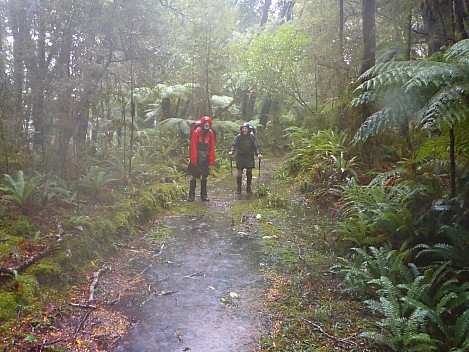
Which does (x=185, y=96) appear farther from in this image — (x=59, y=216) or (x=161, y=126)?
(x=59, y=216)

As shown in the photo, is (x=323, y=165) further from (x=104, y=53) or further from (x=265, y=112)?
(x=265, y=112)

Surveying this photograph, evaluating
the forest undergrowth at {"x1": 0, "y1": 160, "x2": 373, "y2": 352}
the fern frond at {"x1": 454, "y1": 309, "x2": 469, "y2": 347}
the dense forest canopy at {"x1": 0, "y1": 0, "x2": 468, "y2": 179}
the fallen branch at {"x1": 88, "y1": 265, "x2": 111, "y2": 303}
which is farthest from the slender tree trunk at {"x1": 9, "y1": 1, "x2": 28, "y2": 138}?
the fern frond at {"x1": 454, "y1": 309, "x2": 469, "y2": 347}

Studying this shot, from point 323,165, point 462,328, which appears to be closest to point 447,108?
point 462,328

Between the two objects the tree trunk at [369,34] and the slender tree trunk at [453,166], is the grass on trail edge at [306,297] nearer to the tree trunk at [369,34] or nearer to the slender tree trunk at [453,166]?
the slender tree trunk at [453,166]

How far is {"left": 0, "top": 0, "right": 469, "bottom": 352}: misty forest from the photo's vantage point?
4.06m

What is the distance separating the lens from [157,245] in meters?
6.62

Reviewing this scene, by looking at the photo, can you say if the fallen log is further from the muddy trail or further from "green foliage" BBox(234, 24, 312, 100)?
"green foliage" BBox(234, 24, 312, 100)

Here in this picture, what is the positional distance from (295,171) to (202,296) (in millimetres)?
8322

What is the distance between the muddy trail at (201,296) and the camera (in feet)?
A: 12.5

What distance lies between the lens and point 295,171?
12.6 m

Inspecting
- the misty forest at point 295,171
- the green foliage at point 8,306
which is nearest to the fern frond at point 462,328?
the misty forest at point 295,171

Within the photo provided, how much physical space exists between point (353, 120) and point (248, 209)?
3312mm

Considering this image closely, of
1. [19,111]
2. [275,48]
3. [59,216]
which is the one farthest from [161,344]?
[275,48]

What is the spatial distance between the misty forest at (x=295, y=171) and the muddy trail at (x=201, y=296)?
12.2 inches
